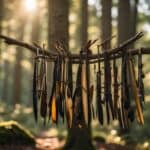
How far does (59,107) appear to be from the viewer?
659cm

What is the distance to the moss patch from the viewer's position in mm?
11078

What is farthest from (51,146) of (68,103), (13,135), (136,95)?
(136,95)

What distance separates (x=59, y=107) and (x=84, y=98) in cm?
45

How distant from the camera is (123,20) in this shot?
18.4m

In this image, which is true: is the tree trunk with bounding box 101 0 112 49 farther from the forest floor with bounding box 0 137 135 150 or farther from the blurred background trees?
the forest floor with bounding box 0 137 135 150

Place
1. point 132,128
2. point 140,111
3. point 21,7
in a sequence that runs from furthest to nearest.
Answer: point 21,7 → point 132,128 → point 140,111

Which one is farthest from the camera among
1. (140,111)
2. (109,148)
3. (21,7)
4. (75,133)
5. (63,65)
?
(21,7)

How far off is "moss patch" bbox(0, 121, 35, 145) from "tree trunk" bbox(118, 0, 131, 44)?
8.21 metres

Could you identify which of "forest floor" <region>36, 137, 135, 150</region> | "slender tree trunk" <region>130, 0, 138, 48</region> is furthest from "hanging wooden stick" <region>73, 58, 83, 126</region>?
"slender tree trunk" <region>130, 0, 138, 48</region>

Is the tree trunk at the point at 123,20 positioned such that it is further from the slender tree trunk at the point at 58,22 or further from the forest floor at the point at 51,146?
the slender tree trunk at the point at 58,22

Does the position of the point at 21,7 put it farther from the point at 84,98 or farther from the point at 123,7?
the point at 84,98

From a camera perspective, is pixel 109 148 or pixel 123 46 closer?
pixel 123 46

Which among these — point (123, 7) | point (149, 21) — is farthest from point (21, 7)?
point (123, 7)

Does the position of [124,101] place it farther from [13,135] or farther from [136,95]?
[13,135]
